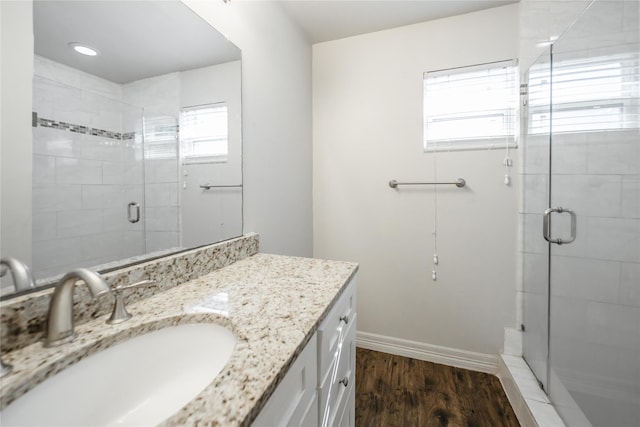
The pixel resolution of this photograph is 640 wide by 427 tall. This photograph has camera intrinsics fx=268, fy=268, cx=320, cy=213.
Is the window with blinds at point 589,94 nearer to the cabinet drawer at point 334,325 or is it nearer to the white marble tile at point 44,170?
the cabinet drawer at point 334,325

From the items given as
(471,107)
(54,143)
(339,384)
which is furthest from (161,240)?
(471,107)

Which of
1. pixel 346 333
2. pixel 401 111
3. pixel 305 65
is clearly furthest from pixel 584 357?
pixel 305 65

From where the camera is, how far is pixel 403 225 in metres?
1.94

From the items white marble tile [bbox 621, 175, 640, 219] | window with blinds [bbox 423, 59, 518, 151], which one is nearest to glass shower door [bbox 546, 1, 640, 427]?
white marble tile [bbox 621, 175, 640, 219]

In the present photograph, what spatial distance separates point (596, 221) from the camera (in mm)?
1194

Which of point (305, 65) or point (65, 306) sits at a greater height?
point (305, 65)

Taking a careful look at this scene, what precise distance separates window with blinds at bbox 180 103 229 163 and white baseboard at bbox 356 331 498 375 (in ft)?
5.57

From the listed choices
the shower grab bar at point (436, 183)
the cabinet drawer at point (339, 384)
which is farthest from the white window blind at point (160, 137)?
the shower grab bar at point (436, 183)

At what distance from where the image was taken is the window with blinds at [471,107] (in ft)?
5.52

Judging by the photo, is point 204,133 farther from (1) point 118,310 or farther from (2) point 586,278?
(2) point 586,278

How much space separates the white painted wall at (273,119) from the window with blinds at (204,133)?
0.15m

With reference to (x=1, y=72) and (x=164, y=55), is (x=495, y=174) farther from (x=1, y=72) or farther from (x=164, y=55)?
(x=1, y=72)

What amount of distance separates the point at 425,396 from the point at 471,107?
180 centimetres

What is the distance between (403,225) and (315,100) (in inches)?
46.8
